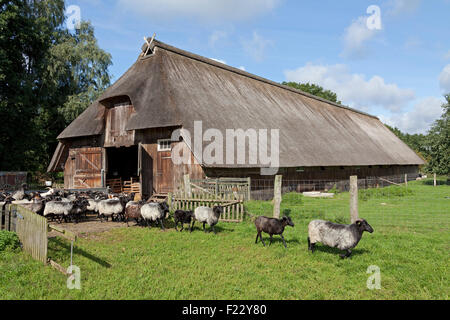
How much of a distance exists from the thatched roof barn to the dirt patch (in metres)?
4.36

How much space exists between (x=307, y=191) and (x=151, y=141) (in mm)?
11908

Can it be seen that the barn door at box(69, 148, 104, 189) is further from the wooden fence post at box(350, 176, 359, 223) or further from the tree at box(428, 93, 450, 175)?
the tree at box(428, 93, 450, 175)

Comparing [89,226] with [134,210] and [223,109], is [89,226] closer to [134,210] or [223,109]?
[134,210]

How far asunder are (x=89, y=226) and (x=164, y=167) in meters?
5.83

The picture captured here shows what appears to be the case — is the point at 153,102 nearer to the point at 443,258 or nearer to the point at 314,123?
the point at 443,258

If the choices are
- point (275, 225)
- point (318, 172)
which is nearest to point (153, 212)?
point (275, 225)

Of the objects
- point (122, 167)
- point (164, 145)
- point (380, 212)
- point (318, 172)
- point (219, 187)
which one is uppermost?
point (164, 145)

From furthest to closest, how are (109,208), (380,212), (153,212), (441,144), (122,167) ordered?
(441,144), (122,167), (380,212), (109,208), (153,212)

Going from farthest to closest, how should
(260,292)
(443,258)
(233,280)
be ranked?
(443,258) < (233,280) < (260,292)

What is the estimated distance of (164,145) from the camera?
15930 mm

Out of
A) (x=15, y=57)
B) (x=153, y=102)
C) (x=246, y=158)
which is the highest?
(x=15, y=57)

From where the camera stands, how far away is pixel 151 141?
16.3 m

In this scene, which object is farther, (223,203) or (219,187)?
(219,187)

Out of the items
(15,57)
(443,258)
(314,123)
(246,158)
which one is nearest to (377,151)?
(314,123)
